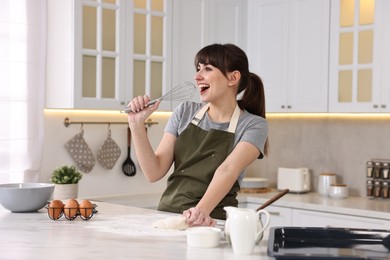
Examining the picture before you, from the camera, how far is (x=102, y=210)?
2.72m

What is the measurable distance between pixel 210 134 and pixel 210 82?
231 mm

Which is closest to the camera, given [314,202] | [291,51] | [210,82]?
[210,82]

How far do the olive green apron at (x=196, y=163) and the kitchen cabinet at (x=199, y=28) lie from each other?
1745 millimetres

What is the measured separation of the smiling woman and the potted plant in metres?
0.14

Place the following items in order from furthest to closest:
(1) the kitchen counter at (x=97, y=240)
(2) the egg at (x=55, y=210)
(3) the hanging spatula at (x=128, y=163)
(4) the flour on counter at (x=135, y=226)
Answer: (3) the hanging spatula at (x=128, y=163), (2) the egg at (x=55, y=210), (4) the flour on counter at (x=135, y=226), (1) the kitchen counter at (x=97, y=240)

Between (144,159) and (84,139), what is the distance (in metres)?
1.78

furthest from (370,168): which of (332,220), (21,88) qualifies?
(21,88)

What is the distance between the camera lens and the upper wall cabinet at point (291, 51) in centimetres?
454

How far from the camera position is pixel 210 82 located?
9.21ft

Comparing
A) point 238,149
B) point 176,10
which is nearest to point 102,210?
point 238,149

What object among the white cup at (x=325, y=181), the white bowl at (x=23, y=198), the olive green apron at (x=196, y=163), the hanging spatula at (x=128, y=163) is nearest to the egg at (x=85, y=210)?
the white bowl at (x=23, y=198)

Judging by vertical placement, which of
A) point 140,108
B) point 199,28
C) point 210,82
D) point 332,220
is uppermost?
point 199,28

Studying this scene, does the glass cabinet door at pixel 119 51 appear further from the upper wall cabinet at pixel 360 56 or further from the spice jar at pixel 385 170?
the spice jar at pixel 385 170

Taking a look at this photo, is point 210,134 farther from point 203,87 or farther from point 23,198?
point 23,198
